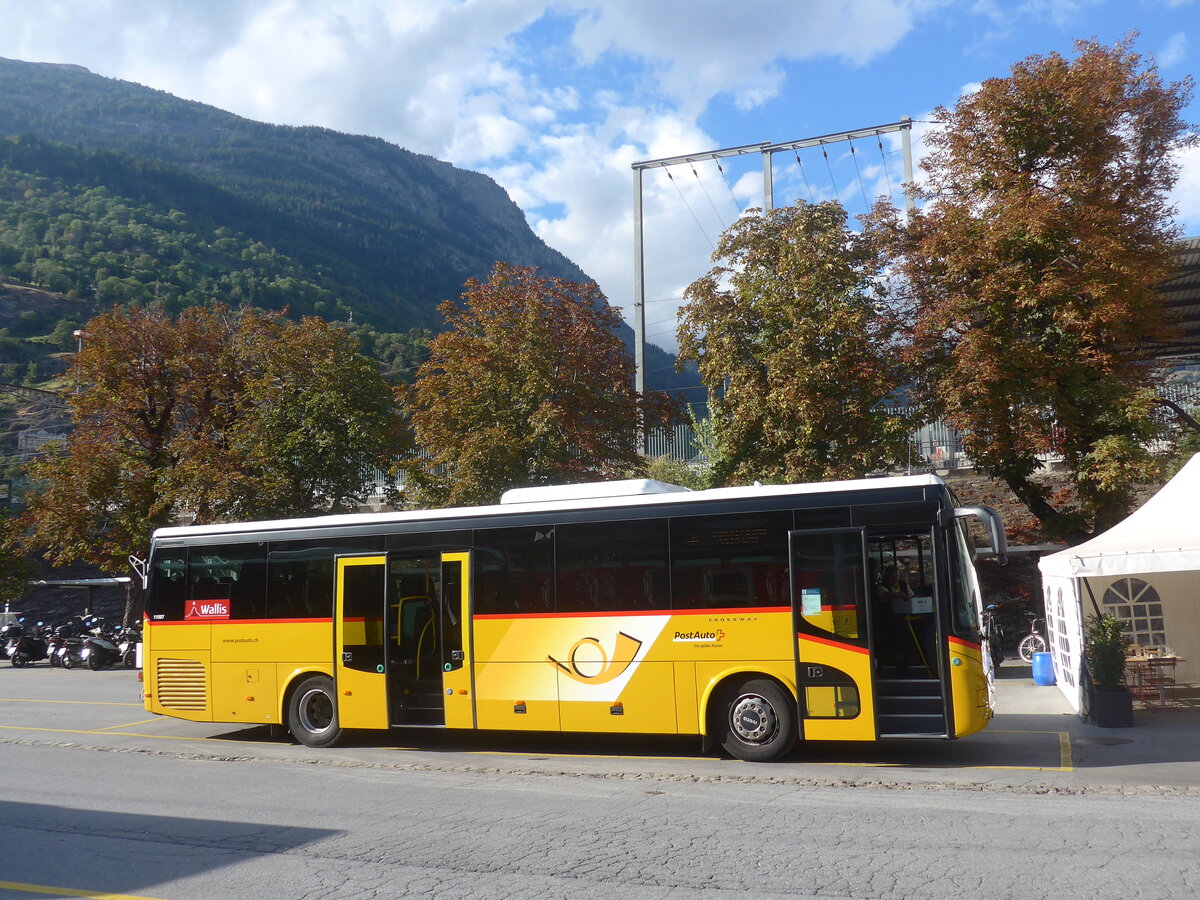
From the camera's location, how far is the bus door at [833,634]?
10406mm

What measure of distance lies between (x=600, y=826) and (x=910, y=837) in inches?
94.6

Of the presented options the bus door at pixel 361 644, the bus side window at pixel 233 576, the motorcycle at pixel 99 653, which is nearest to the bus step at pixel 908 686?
the bus door at pixel 361 644

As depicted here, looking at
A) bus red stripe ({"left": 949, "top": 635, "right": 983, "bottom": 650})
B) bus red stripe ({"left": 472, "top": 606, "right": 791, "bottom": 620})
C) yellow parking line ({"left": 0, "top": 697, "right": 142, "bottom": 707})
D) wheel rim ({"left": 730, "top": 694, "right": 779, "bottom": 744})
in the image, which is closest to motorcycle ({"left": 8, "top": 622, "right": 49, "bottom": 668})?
yellow parking line ({"left": 0, "top": 697, "right": 142, "bottom": 707})

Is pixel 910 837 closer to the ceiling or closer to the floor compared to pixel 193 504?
closer to the floor

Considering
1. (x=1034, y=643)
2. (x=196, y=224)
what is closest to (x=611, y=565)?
(x=1034, y=643)

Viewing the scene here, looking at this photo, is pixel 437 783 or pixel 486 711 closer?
pixel 437 783

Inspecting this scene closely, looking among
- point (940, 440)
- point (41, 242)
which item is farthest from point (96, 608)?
point (41, 242)

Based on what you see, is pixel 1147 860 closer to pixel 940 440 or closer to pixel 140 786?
pixel 140 786

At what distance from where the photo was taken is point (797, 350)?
17.8 metres

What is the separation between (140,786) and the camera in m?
10.4

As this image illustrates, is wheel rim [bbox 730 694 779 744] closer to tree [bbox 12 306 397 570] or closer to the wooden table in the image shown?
the wooden table

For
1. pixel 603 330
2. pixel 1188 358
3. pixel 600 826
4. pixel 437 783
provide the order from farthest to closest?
pixel 1188 358 < pixel 603 330 < pixel 437 783 < pixel 600 826

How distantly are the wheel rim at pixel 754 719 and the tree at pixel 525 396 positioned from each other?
8.59 m

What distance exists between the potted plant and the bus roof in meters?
4.08
